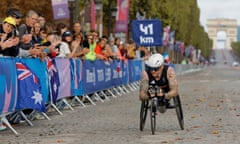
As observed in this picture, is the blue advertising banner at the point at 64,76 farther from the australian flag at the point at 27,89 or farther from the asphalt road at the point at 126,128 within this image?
the australian flag at the point at 27,89

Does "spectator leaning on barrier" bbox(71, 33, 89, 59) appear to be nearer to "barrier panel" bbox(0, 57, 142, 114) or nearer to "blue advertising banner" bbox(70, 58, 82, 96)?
"barrier panel" bbox(0, 57, 142, 114)

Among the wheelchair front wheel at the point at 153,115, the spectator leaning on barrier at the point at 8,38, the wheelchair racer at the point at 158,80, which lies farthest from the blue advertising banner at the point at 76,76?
the wheelchair front wheel at the point at 153,115

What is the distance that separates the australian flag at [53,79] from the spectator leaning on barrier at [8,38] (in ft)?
6.67

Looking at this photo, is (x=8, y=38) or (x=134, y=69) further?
(x=134, y=69)

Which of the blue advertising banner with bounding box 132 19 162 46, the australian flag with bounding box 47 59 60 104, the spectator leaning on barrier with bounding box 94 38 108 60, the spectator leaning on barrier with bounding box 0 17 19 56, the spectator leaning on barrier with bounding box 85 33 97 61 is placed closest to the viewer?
the spectator leaning on barrier with bounding box 0 17 19 56

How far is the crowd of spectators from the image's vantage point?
14.3 meters

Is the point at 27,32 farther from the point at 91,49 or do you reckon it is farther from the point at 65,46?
the point at 91,49

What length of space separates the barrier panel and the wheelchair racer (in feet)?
7.38

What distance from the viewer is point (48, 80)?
16266 millimetres

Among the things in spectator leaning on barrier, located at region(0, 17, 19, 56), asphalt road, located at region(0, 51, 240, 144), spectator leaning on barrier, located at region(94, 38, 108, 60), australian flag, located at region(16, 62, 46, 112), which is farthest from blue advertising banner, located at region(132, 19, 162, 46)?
spectator leaning on barrier, located at region(0, 17, 19, 56)

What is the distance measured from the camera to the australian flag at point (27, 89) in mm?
14164

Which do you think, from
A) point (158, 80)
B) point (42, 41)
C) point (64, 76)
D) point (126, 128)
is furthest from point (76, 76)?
point (158, 80)

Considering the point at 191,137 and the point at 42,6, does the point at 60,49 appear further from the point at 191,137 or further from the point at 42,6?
the point at 42,6

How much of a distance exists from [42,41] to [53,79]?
948 mm
